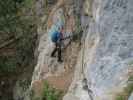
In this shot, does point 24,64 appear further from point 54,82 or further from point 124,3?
point 124,3

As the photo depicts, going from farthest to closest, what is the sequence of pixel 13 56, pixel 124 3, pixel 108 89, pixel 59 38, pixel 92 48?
1. pixel 13 56
2. pixel 59 38
3. pixel 92 48
4. pixel 124 3
5. pixel 108 89

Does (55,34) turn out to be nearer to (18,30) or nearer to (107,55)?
(107,55)

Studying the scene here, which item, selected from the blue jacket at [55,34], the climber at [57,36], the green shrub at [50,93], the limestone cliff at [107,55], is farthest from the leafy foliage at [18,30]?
the limestone cliff at [107,55]

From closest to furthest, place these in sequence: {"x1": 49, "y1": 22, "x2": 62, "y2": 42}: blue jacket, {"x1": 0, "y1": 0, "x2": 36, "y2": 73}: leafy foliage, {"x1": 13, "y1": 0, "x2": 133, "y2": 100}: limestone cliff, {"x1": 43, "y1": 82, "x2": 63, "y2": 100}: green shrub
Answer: {"x1": 13, "y1": 0, "x2": 133, "y2": 100}: limestone cliff
{"x1": 43, "y1": 82, "x2": 63, "y2": 100}: green shrub
{"x1": 49, "y1": 22, "x2": 62, "y2": 42}: blue jacket
{"x1": 0, "y1": 0, "x2": 36, "y2": 73}: leafy foliage

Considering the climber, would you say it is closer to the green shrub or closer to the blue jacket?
the blue jacket

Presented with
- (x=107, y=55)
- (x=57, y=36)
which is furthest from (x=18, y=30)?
(x=107, y=55)

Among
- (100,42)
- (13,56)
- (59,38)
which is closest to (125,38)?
(100,42)

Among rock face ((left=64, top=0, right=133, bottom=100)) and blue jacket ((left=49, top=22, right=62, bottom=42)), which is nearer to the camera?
rock face ((left=64, top=0, right=133, bottom=100))

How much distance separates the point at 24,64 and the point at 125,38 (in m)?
8.98

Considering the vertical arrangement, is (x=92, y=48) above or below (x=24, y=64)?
above

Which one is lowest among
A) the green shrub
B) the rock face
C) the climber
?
the green shrub

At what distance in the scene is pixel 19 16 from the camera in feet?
49.0

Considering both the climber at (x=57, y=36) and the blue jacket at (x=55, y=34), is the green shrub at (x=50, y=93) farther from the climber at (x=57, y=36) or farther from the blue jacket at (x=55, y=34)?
the blue jacket at (x=55, y=34)

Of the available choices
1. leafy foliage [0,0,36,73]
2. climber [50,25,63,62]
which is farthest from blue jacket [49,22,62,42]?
leafy foliage [0,0,36,73]
